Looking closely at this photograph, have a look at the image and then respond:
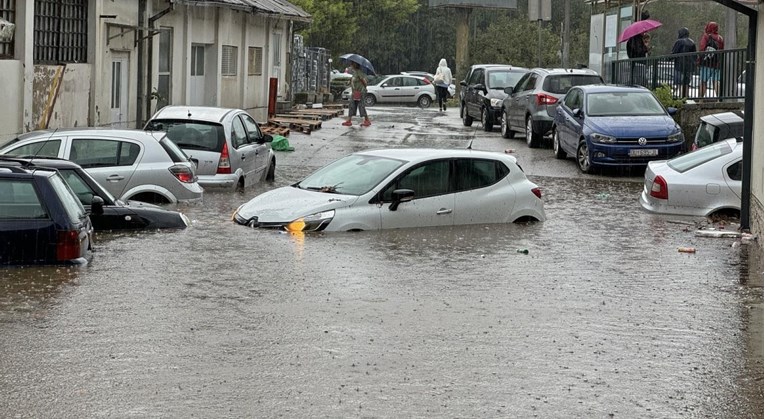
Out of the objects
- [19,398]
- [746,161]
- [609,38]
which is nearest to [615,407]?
[19,398]

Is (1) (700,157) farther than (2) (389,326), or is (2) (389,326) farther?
(1) (700,157)

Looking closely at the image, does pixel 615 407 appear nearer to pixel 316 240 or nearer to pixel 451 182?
pixel 316 240

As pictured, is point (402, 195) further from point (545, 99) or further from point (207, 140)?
point (545, 99)

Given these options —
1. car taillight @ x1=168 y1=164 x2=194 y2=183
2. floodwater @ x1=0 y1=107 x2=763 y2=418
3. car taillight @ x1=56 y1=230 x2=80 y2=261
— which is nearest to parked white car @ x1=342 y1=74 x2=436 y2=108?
floodwater @ x1=0 y1=107 x2=763 y2=418

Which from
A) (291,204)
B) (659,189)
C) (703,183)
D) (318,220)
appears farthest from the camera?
(659,189)

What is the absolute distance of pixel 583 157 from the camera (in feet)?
87.4

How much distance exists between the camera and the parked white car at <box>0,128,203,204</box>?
A: 17.4 metres

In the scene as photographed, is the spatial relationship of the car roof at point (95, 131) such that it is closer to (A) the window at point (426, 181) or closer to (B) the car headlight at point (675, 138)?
(A) the window at point (426, 181)

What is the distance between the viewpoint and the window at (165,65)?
103 feet

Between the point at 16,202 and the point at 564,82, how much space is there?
21060mm

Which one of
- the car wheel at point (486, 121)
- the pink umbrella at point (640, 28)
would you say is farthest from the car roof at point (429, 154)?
the car wheel at point (486, 121)

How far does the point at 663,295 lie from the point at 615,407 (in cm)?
507

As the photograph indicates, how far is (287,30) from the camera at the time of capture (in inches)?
1761

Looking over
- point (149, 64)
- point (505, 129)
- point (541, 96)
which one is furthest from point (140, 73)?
point (505, 129)
